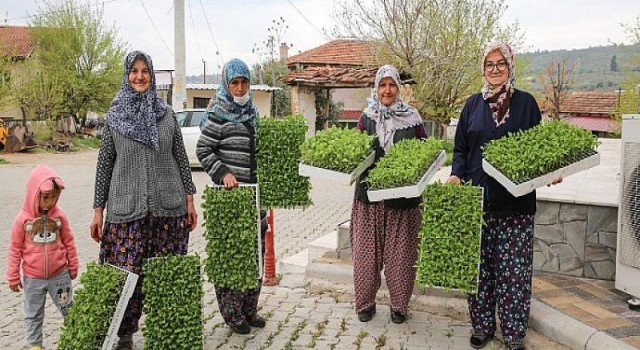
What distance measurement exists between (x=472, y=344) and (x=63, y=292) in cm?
260

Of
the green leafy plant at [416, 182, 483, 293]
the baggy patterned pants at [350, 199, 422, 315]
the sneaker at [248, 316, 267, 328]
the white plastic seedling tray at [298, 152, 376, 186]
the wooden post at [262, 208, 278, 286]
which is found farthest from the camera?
the wooden post at [262, 208, 278, 286]

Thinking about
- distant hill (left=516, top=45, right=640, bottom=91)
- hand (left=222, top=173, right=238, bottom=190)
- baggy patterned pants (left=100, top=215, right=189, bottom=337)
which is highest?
distant hill (left=516, top=45, right=640, bottom=91)

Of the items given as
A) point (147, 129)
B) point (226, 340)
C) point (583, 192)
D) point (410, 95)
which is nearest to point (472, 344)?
point (226, 340)

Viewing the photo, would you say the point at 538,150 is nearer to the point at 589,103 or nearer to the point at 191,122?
the point at 191,122

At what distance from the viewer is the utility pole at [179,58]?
16266mm

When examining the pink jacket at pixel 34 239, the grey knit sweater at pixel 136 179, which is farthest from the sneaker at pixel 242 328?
the pink jacket at pixel 34 239

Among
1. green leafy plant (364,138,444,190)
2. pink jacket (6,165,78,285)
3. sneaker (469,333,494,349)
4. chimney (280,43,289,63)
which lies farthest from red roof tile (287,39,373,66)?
pink jacket (6,165,78,285)

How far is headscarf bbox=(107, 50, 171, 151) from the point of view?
3.50 m

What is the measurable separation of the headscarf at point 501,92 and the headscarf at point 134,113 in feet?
6.61

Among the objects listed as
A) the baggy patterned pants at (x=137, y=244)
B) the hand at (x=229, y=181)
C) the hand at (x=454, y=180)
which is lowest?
the baggy patterned pants at (x=137, y=244)

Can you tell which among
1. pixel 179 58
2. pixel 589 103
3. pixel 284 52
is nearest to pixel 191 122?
pixel 179 58

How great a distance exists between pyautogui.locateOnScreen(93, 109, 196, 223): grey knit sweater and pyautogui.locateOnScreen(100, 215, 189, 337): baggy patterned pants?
0.08m

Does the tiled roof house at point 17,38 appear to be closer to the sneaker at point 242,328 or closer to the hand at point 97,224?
the hand at point 97,224

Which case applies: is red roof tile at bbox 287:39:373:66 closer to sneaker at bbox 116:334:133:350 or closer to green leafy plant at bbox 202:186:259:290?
green leafy plant at bbox 202:186:259:290
